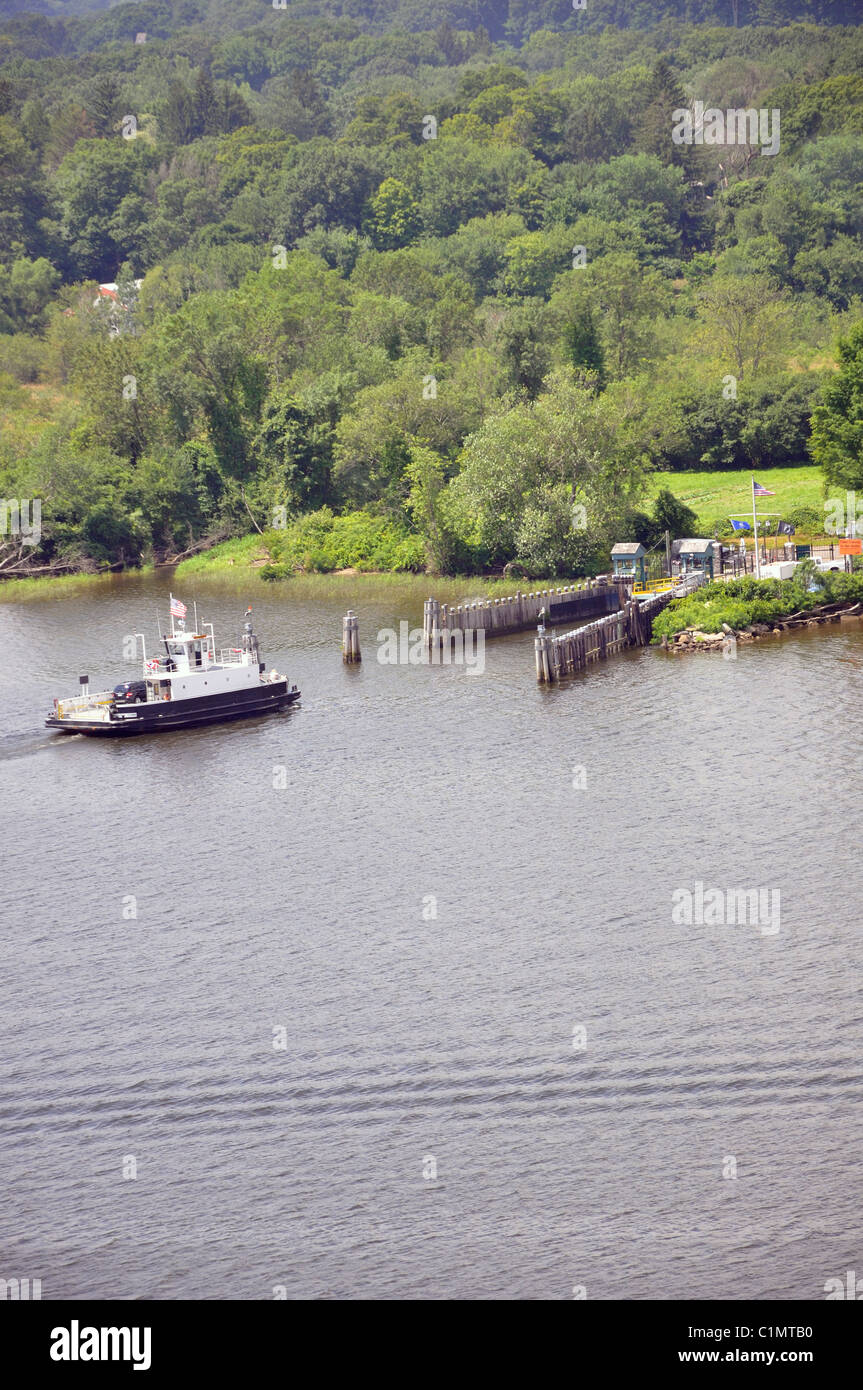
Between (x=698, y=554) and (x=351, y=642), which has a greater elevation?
(x=698, y=554)

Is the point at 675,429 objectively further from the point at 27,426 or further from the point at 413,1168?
the point at 413,1168

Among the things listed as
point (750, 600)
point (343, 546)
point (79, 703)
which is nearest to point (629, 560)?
point (750, 600)

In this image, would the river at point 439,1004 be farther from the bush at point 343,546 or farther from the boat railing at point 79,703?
the bush at point 343,546

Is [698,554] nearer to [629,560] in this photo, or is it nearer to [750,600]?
[629,560]

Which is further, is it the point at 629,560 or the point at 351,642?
the point at 629,560

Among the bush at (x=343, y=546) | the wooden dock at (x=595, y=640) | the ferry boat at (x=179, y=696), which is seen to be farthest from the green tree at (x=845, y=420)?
the ferry boat at (x=179, y=696)

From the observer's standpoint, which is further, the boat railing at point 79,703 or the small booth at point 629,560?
the small booth at point 629,560
